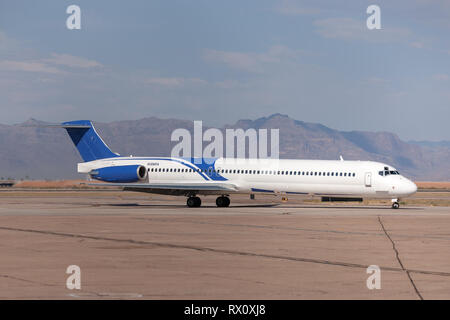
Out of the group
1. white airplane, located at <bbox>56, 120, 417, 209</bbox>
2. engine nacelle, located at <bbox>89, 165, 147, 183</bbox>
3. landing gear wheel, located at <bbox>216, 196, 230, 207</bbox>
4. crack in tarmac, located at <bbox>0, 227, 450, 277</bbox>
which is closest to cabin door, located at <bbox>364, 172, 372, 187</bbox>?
white airplane, located at <bbox>56, 120, 417, 209</bbox>

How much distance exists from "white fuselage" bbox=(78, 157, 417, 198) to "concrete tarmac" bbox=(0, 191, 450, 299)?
12.0m

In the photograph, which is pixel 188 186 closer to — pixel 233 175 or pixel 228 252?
pixel 233 175

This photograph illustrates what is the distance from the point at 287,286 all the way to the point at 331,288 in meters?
0.82

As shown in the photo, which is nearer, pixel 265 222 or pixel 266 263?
pixel 266 263

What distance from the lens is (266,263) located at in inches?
685

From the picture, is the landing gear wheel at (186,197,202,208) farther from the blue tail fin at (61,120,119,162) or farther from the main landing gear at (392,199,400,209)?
the main landing gear at (392,199,400,209)

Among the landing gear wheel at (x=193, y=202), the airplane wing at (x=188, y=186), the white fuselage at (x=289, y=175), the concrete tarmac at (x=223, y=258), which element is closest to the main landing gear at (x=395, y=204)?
the white fuselage at (x=289, y=175)

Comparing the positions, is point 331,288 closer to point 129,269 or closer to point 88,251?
point 129,269

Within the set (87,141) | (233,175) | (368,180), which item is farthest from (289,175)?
(87,141)

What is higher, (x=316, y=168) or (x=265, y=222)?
(x=316, y=168)

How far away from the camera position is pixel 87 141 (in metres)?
52.7
